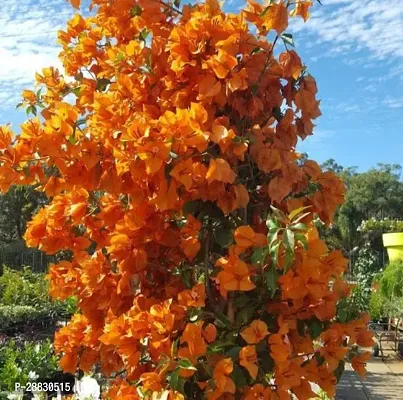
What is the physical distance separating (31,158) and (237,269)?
21.0 inches

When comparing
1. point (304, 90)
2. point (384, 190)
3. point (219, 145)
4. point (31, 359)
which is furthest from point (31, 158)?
point (384, 190)

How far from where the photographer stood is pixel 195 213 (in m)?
1.46

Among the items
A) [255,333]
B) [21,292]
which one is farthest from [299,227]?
[21,292]

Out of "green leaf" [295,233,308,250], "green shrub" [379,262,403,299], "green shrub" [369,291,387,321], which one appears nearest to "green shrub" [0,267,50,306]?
"green shrub" [369,291,387,321]

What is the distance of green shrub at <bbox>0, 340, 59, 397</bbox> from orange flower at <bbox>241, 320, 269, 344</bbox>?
10.3 ft

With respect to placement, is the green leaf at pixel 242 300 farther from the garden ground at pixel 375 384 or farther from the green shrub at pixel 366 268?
the green shrub at pixel 366 268

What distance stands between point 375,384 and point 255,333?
5.62 meters

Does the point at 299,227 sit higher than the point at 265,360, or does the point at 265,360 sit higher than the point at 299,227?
the point at 299,227

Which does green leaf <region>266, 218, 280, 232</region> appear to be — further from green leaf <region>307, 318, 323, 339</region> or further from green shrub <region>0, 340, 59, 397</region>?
green shrub <region>0, 340, 59, 397</region>

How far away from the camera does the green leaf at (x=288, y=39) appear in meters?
1.38

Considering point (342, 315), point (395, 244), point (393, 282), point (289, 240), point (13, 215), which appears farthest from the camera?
point (13, 215)

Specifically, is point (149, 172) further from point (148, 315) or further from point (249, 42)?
point (249, 42)

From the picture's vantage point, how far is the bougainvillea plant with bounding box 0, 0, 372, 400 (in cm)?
127

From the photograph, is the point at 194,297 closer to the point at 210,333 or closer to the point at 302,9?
the point at 210,333
